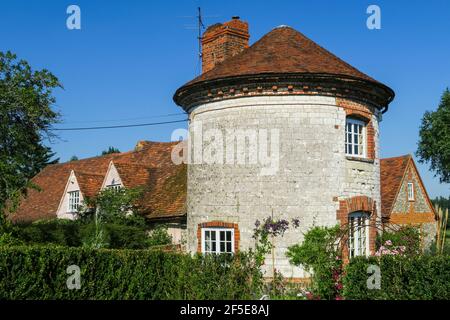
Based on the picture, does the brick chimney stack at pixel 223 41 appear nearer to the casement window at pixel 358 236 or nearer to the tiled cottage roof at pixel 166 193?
the tiled cottage roof at pixel 166 193

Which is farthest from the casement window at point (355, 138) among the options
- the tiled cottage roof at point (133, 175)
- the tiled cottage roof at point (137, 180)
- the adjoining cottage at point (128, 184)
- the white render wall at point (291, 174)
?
the tiled cottage roof at point (133, 175)

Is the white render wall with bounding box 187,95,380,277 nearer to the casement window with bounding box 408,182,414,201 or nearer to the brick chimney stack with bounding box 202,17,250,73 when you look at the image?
the brick chimney stack with bounding box 202,17,250,73

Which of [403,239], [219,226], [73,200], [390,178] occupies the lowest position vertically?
[403,239]

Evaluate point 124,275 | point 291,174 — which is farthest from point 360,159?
point 124,275

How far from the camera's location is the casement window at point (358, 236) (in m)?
16.6

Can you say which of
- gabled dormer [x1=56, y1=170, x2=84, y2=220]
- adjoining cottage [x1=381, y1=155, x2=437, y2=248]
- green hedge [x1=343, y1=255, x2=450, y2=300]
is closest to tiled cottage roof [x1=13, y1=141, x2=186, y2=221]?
gabled dormer [x1=56, y1=170, x2=84, y2=220]

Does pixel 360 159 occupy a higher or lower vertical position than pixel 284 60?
lower

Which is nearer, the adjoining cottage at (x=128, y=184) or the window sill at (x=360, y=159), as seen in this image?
the window sill at (x=360, y=159)

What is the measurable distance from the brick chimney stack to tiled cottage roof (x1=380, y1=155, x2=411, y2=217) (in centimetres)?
1272

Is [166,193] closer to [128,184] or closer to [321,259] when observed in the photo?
[128,184]

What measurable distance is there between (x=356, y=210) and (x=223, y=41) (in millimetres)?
8142

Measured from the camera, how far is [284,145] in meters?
16.0

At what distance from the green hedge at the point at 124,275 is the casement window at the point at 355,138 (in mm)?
4917
